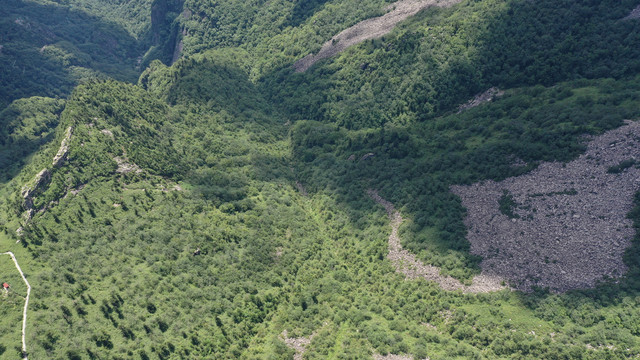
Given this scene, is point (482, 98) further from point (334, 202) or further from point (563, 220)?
point (563, 220)

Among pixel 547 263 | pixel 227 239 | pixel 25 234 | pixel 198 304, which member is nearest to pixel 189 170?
pixel 227 239

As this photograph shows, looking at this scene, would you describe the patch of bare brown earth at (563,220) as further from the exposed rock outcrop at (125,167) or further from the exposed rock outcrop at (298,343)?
the exposed rock outcrop at (125,167)

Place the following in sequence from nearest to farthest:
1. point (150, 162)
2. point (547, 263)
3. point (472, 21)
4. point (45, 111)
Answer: point (547, 263)
point (150, 162)
point (472, 21)
point (45, 111)

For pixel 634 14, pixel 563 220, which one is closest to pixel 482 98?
pixel 634 14

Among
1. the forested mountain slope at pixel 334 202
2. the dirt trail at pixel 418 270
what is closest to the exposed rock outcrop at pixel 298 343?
the forested mountain slope at pixel 334 202

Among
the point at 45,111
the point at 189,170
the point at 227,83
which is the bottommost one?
the point at 189,170

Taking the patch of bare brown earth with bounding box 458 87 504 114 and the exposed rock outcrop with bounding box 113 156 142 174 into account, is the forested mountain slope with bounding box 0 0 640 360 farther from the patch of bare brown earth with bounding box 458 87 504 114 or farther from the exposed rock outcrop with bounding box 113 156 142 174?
the patch of bare brown earth with bounding box 458 87 504 114

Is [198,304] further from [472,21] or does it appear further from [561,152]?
[472,21]

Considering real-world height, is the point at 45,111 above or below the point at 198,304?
above
